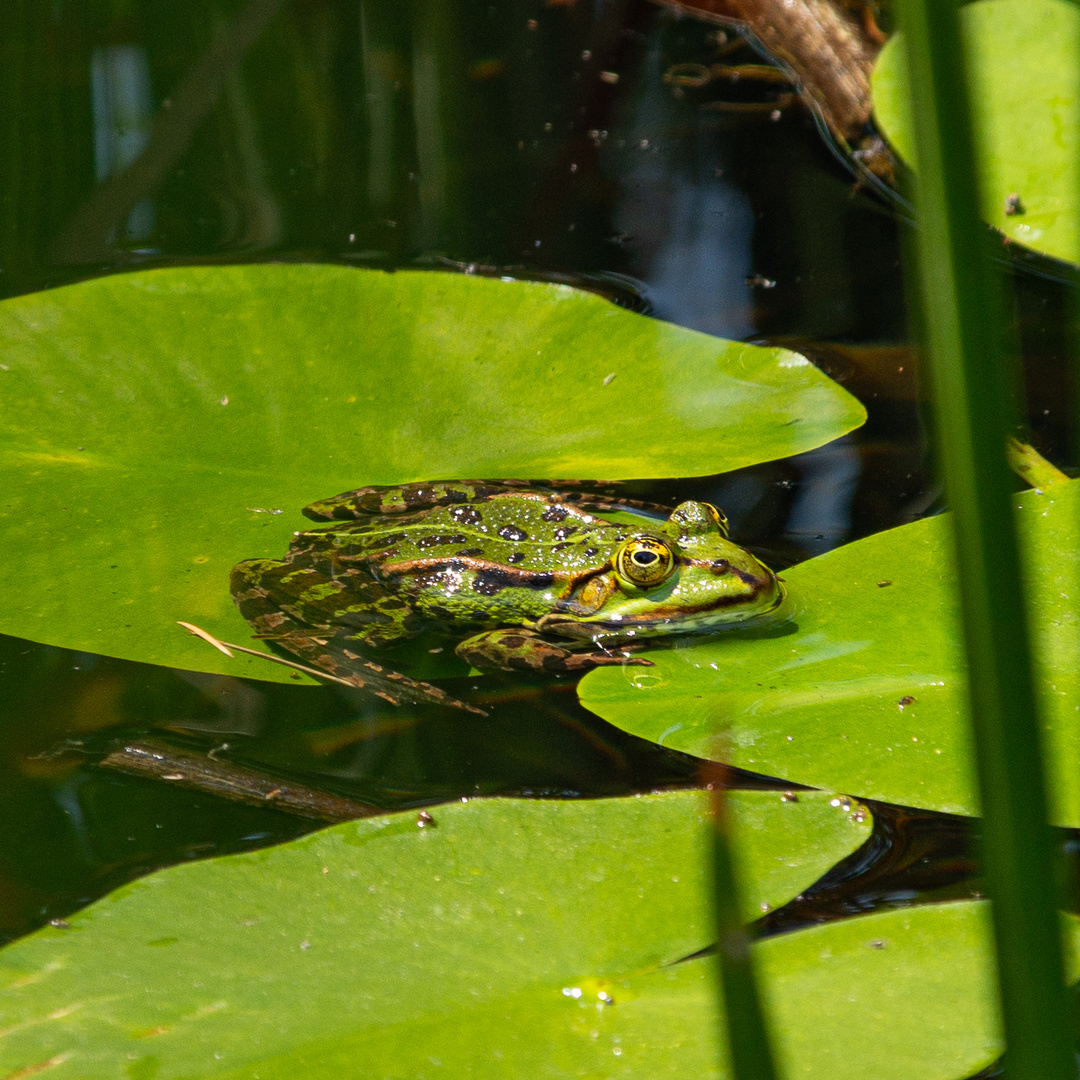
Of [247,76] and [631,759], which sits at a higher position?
[247,76]

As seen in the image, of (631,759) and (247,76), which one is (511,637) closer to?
(631,759)

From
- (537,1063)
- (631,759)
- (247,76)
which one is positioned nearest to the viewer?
(537,1063)

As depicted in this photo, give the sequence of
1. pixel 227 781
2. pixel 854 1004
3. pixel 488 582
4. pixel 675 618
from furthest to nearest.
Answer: pixel 488 582, pixel 675 618, pixel 227 781, pixel 854 1004

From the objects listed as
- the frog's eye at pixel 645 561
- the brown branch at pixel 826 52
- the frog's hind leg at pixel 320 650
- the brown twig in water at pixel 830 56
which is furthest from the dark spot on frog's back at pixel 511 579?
the brown branch at pixel 826 52

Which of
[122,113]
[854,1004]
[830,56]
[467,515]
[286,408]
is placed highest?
[122,113]

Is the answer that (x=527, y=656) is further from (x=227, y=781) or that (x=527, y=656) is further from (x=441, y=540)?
(x=227, y=781)

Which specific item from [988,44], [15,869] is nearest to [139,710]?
[15,869]

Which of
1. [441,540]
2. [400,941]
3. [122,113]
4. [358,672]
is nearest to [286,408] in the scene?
[441,540]
